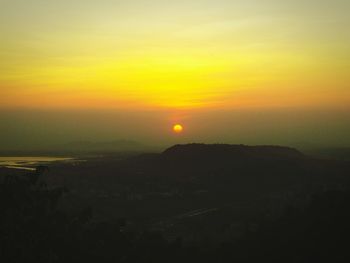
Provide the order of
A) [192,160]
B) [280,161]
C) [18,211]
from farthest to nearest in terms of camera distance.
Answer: [192,160], [280,161], [18,211]

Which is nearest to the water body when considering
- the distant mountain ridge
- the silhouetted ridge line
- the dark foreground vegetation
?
the dark foreground vegetation

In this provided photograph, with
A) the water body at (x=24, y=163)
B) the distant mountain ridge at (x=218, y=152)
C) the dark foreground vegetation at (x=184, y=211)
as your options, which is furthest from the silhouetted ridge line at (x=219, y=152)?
the water body at (x=24, y=163)

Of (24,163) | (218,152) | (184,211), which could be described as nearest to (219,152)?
(218,152)

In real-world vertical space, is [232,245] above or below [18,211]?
Result: below

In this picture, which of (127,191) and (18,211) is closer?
(18,211)

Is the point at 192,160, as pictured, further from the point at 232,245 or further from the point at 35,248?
the point at 35,248

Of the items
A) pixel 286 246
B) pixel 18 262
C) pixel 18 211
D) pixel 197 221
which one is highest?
pixel 18 211

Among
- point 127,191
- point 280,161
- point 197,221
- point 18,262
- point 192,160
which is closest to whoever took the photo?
point 18,262

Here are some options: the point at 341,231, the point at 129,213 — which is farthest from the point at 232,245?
the point at 129,213
